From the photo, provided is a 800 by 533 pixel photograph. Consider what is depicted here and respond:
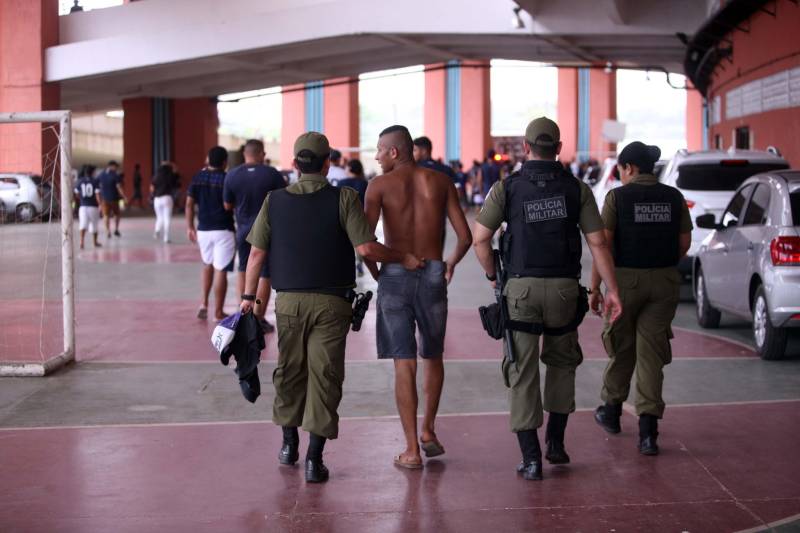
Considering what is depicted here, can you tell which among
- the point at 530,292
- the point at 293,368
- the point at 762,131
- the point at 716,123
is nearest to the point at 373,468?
the point at 293,368

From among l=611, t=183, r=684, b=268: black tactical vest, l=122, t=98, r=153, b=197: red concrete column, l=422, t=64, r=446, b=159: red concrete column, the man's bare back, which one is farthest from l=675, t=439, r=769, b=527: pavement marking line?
l=422, t=64, r=446, b=159: red concrete column

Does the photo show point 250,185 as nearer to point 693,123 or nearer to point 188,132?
point 188,132

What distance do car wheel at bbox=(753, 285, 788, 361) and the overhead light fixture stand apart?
18.6 meters

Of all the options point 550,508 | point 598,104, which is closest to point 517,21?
point 550,508

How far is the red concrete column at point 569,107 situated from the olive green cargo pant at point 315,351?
2016 inches

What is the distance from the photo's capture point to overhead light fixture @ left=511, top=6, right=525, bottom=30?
27.9m

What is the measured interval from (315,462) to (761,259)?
5449mm

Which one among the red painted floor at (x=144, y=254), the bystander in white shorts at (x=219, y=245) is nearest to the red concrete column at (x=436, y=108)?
the red painted floor at (x=144, y=254)

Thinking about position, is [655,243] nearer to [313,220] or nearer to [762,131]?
[313,220]

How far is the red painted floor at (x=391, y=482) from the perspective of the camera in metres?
5.70

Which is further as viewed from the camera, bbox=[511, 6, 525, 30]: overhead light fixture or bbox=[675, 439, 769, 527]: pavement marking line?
bbox=[511, 6, 525, 30]: overhead light fixture

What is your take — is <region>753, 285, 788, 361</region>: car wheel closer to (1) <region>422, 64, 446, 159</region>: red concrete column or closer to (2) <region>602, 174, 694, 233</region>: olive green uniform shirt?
(2) <region>602, 174, 694, 233</region>: olive green uniform shirt

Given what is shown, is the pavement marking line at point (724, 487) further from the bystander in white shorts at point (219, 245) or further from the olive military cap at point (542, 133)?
the bystander in white shorts at point (219, 245)

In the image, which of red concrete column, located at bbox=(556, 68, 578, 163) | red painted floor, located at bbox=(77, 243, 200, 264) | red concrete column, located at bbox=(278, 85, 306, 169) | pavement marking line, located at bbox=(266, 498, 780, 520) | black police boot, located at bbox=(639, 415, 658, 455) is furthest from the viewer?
red concrete column, located at bbox=(556, 68, 578, 163)
